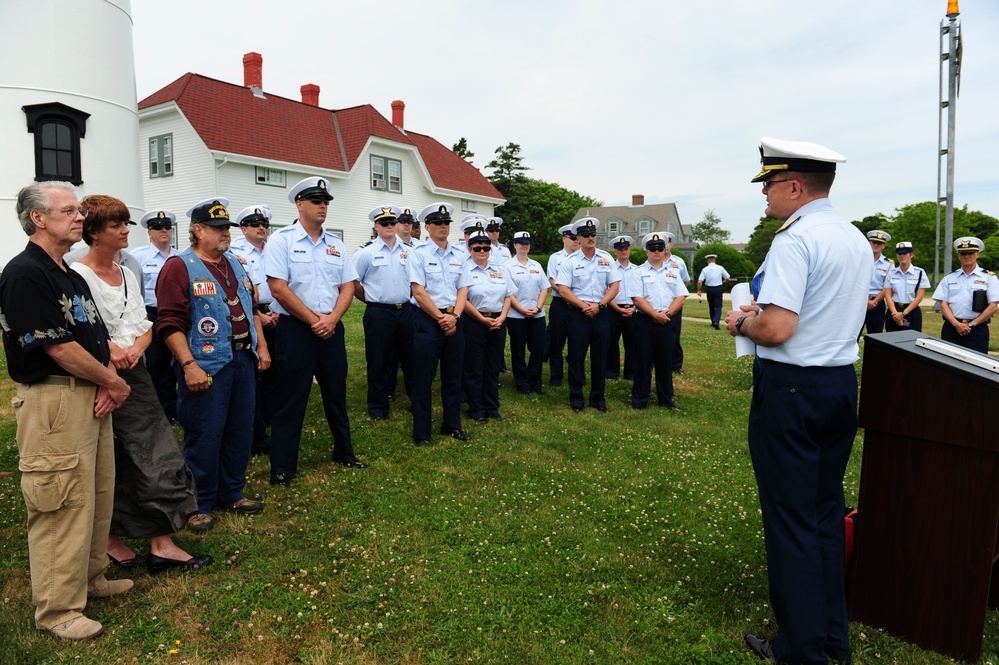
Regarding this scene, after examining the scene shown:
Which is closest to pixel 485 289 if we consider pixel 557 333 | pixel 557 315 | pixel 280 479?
pixel 557 315

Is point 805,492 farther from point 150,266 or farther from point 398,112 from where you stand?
point 398,112

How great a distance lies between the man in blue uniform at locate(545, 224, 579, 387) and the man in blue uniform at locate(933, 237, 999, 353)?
552 cm

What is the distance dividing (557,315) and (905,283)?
6547 mm

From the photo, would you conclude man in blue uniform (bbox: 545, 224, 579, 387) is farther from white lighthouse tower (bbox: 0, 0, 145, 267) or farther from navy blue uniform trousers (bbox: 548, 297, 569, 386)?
white lighthouse tower (bbox: 0, 0, 145, 267)

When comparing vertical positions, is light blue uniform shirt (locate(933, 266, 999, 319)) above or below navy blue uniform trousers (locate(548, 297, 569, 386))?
above

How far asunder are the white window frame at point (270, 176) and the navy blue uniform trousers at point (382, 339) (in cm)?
2117

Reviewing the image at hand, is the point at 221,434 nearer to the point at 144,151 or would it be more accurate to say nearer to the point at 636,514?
the point at 636,514

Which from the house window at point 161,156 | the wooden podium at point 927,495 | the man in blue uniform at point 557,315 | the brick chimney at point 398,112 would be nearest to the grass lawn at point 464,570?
the wooden podium at point 927,495

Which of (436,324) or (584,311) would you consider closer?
(436,324)

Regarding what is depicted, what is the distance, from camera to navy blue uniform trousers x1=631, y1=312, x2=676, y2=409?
874 cm

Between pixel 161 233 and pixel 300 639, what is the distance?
598 centimetres

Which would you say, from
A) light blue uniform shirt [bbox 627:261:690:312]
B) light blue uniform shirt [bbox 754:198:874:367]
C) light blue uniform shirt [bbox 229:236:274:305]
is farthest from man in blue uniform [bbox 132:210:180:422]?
light blue uniform shirt [bbox 754:198:874:367]

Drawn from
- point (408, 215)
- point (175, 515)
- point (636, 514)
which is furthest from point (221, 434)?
point (408, 215)

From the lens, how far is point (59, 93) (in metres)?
15.8
